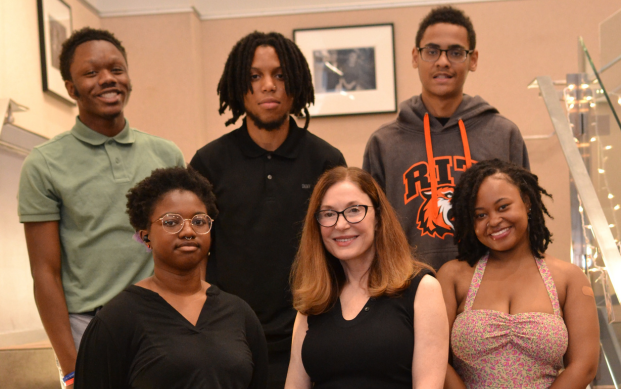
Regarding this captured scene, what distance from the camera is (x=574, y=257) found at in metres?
2.98

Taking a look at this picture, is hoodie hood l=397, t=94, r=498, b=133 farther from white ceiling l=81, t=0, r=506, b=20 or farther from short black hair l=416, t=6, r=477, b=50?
white ceiling l=81, t=0, r=506, b=20

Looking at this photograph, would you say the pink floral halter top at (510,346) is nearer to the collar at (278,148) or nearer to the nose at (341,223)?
the nose at (341,223)

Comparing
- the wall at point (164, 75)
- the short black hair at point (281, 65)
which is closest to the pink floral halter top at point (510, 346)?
the short black hair at point (281, 65)

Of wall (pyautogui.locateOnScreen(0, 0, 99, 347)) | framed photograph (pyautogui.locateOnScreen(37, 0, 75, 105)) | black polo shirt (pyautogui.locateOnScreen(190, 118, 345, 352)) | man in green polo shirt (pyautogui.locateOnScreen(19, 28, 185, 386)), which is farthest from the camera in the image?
framed photograph (pyautogui.locateOnScreen(37, 0, 75, 105))

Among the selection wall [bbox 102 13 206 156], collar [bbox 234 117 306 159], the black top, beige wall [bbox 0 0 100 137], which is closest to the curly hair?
collar [bbox 234 117 306 159]

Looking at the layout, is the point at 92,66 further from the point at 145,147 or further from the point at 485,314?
the point at 485,314

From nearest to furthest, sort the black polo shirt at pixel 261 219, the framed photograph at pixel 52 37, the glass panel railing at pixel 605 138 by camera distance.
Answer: the black polo shirt at pixel 261 219 < the glass panel railing at pixel 605 138 < the framed photograph at pixel 52 37

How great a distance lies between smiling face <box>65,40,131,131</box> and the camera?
2178 mm

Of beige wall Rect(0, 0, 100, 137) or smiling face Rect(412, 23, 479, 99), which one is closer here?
smiling face Rect(412, 23, 479, 99)

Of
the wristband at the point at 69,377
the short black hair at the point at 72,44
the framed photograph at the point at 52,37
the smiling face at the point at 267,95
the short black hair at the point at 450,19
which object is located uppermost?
the framed photograph at the point at 52,37

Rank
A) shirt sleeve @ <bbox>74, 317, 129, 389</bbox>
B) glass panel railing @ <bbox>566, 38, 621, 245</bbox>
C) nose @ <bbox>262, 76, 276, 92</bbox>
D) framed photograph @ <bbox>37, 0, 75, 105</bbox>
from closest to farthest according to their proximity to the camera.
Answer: shirt sleeve @ <bbox>74, 317, 129, 389</bbox> < nose @ <bbox>262, 76, 276, 92</bbox> < glass panel railing @ <bbox>566, 38, 621, 245</bbox> < framed photograph @ <bbox>37, 0, 75, 105</bbox>

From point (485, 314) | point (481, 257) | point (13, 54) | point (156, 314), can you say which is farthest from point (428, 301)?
point (13, 54)

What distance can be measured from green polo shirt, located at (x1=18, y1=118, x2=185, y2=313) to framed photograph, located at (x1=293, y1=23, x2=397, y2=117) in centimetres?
334

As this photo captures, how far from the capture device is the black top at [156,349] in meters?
1.60
